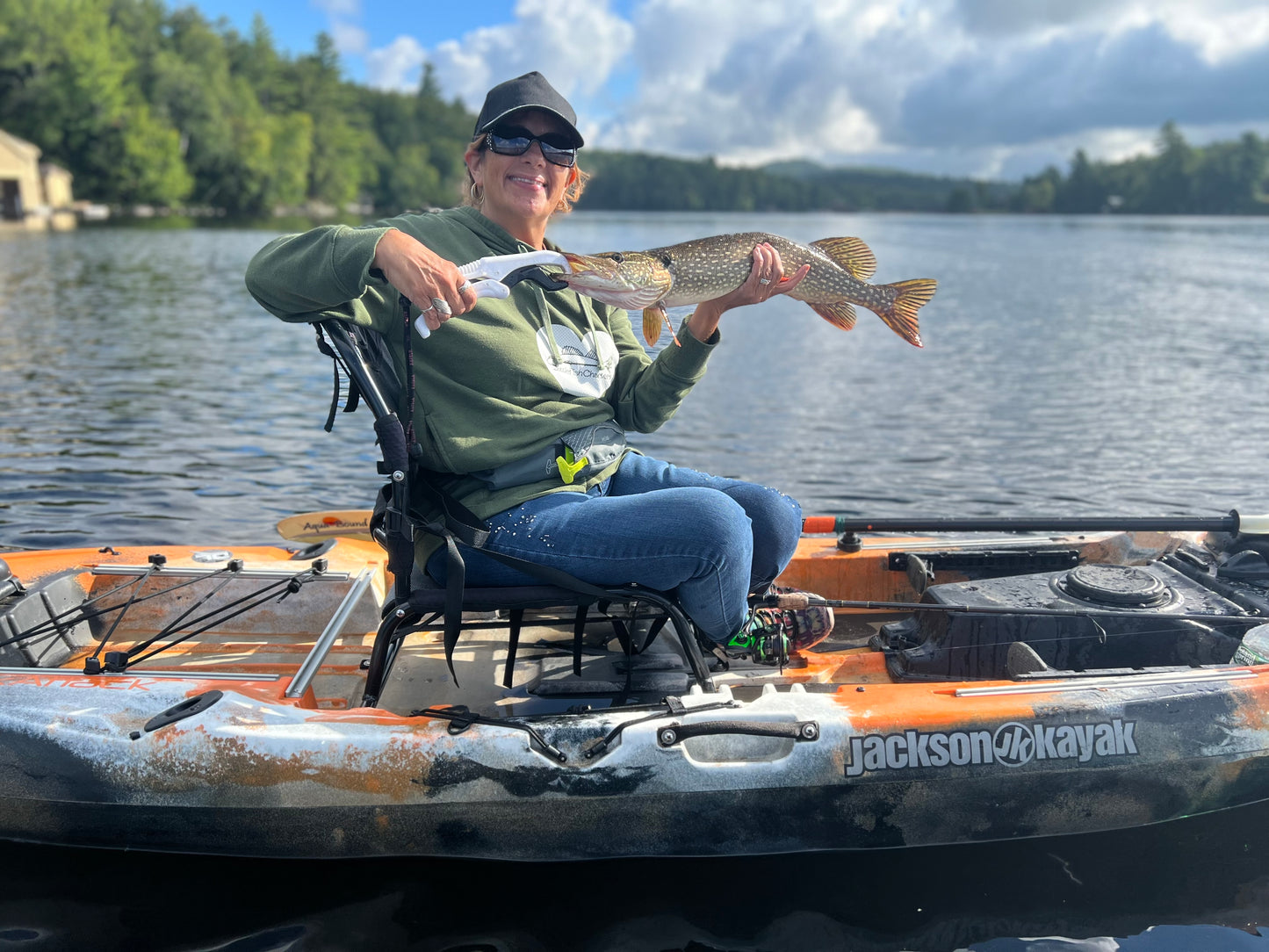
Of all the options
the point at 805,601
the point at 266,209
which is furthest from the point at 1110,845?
the point at 266,209

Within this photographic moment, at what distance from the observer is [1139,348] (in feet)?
61.9

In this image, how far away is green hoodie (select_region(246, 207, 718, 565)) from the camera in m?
3.27

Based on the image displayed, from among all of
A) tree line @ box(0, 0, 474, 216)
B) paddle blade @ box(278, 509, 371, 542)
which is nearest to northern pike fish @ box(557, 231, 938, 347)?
paddle blade @ box(278, 509, 371, 542)

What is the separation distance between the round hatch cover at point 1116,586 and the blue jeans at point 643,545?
1.70 metres

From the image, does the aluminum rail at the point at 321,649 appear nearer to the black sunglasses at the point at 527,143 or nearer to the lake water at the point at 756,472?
the lake water at the point at 756,472

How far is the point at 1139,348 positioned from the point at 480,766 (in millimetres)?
18481

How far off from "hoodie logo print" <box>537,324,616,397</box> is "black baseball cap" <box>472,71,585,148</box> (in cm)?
68

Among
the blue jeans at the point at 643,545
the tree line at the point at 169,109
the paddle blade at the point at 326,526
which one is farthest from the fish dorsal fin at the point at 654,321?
the tree line at the point at 169,109

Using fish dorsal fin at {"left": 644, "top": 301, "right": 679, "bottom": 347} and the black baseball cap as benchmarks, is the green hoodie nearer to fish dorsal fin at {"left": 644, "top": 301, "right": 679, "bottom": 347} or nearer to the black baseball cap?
fish dorsal fin at {"left": 644, "top": 301, "right": 679, "bottom": 347}

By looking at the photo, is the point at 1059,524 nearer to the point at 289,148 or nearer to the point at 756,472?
the point at 756,472

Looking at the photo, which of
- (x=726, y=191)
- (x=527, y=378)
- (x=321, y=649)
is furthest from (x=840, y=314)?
(x=726, y=191)

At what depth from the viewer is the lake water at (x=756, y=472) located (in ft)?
12.0

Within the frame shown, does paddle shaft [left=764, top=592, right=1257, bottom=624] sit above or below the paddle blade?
above

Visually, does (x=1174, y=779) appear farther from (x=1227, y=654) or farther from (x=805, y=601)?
(x=805, y=601)
